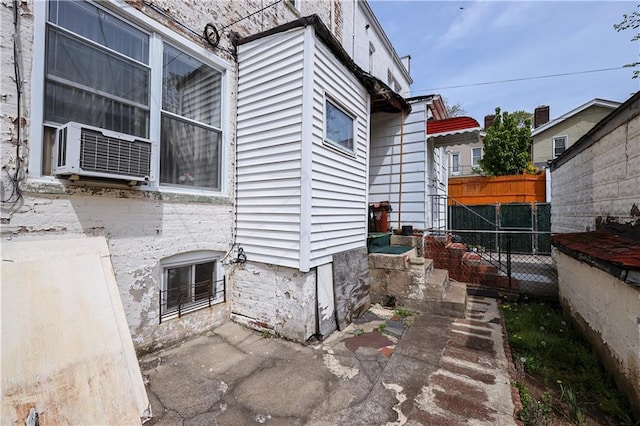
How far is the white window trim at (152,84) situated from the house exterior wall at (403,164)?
4229mm

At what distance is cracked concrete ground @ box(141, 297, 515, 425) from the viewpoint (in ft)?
7.86

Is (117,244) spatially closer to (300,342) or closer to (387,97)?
(300,342)

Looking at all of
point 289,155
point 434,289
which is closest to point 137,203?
point 289,155

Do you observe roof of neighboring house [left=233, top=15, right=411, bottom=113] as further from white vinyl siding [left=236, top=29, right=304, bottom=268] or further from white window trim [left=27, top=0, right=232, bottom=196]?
white window trim [left=27, top=0, right=232, bottom=196]

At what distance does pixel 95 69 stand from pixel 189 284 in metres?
2.64

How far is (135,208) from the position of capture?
124 inches

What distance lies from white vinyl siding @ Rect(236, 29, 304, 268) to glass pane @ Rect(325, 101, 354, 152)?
27.5 inches

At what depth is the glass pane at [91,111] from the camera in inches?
105

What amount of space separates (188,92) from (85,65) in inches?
44.8

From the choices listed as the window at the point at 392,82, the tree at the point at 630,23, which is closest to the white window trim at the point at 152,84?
the window at the point at 392,82

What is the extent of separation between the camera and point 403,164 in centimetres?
705

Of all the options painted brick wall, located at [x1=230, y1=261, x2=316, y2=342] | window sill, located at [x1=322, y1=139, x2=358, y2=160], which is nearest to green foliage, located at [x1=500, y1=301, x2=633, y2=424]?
painted brick wall, located at [x1=230, y1=261, x2=316, y2=342]

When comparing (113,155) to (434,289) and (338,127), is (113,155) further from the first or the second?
(434,289)

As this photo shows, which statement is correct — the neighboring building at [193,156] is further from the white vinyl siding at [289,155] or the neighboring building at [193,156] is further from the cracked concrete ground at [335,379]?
the cracked concrete ground at [335,379]
